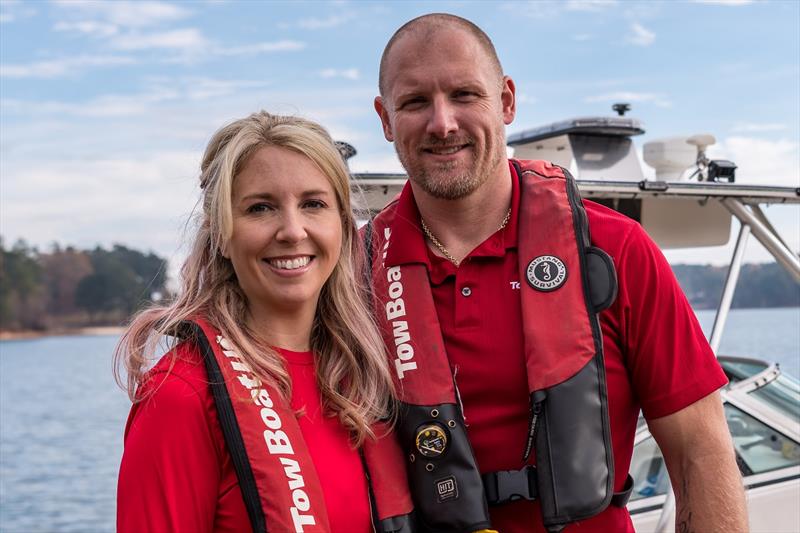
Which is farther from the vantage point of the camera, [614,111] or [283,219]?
[614,111]

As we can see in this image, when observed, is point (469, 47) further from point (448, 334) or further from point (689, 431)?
point (689, 431)

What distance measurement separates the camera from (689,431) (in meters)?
2.78

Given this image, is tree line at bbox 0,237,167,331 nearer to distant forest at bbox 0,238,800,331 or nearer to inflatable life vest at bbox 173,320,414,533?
distant forest at bbox 0,238,800,331

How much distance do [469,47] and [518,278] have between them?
701 millimetres

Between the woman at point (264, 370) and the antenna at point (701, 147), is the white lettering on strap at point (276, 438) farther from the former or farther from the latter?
the antenna at point (701, 147)

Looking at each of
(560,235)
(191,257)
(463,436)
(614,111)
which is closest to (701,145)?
(614,111)

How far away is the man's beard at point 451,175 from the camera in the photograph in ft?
9.39

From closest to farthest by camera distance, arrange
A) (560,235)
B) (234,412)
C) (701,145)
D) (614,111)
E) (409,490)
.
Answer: (234,412) → (409,490) → (560,235) → (701,145) → (614,111)

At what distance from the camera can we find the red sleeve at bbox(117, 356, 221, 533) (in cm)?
218

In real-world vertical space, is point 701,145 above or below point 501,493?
above

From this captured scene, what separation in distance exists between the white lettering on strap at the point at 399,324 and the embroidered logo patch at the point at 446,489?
1.07ft

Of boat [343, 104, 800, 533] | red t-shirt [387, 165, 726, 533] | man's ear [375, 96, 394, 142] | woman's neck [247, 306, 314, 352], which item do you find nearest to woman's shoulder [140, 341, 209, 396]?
woman's neck [247, 306, 314, 352]

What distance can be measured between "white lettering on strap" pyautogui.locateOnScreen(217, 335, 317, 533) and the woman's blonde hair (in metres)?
0.04

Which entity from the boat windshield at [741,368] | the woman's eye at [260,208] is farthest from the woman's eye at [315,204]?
the boat windshield at [741,368]
